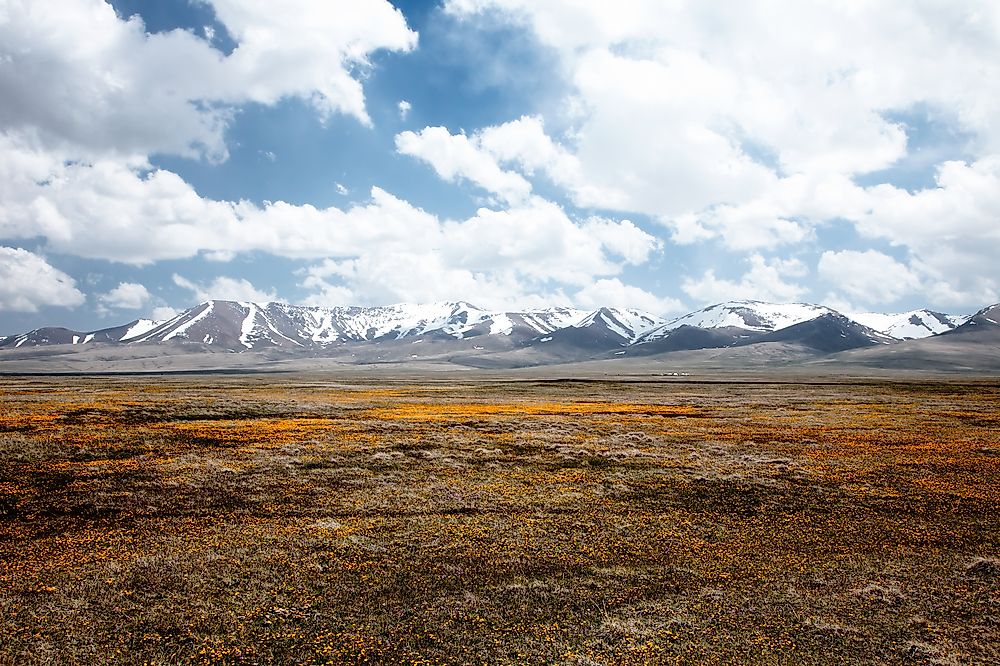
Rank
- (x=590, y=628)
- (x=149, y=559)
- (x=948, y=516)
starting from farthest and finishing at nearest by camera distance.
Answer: (x=948, y=516) → (x=149, y=559) → (x=590, y=628)

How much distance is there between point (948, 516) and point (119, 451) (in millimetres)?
40012

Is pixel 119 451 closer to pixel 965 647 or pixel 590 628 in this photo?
pixel 590 628

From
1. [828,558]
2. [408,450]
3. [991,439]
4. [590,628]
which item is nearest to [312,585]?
[590,628]

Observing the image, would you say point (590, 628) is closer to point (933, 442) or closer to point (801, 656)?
point (801, 656)

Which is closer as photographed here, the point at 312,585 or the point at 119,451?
the point at 312,585

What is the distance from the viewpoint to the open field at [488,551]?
42.0ft

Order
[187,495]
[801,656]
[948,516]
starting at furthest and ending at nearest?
[187,495]
[948,516]
[801,656]

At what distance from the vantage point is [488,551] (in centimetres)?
1825

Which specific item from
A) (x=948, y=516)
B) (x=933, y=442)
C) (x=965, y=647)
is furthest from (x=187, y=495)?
(x=933, y=442)

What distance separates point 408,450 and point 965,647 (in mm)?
27647

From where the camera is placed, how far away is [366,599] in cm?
1467

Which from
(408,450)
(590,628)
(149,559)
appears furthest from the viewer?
(408,450)

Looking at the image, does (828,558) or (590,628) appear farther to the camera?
(828,558)

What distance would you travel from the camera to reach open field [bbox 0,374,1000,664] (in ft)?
42.0
